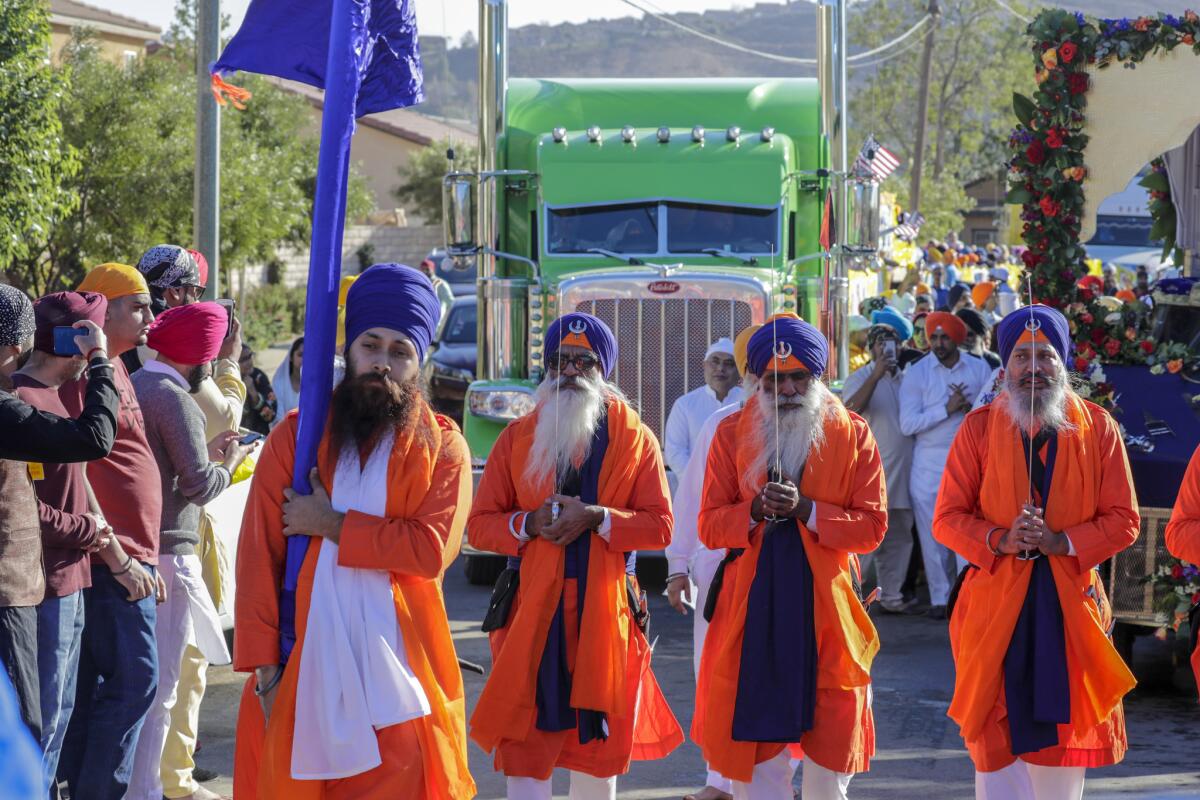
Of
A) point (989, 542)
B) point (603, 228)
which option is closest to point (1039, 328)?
point (989, 542)

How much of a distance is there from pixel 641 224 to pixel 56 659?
7.51 m

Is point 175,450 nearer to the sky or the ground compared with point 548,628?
nearer to the sky

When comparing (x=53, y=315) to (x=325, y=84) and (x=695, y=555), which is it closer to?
(x=325, y=84)

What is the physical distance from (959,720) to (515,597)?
163 centimetres

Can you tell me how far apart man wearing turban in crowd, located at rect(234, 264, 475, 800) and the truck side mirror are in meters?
6.58

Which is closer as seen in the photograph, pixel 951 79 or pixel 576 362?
pixel 576 362

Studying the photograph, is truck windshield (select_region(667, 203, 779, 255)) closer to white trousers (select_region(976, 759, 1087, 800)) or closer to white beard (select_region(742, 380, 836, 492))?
white beard (select_region(742, 380, 836, 492))

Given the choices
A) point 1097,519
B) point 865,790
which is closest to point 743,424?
point 1097,519

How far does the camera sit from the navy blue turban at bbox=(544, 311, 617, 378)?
20.5 ft

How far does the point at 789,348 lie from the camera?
20.1 ft

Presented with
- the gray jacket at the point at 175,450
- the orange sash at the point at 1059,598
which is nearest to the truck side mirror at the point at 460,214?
the gray jacket at the point at 175,450

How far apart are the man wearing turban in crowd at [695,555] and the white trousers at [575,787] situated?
Answer: 0.83 metres

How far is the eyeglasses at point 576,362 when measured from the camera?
6.20 m

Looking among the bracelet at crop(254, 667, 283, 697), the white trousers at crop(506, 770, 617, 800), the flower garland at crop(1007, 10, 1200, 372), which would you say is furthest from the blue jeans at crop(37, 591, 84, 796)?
the flower garland at crop(1007, 10, 1200, 372)
